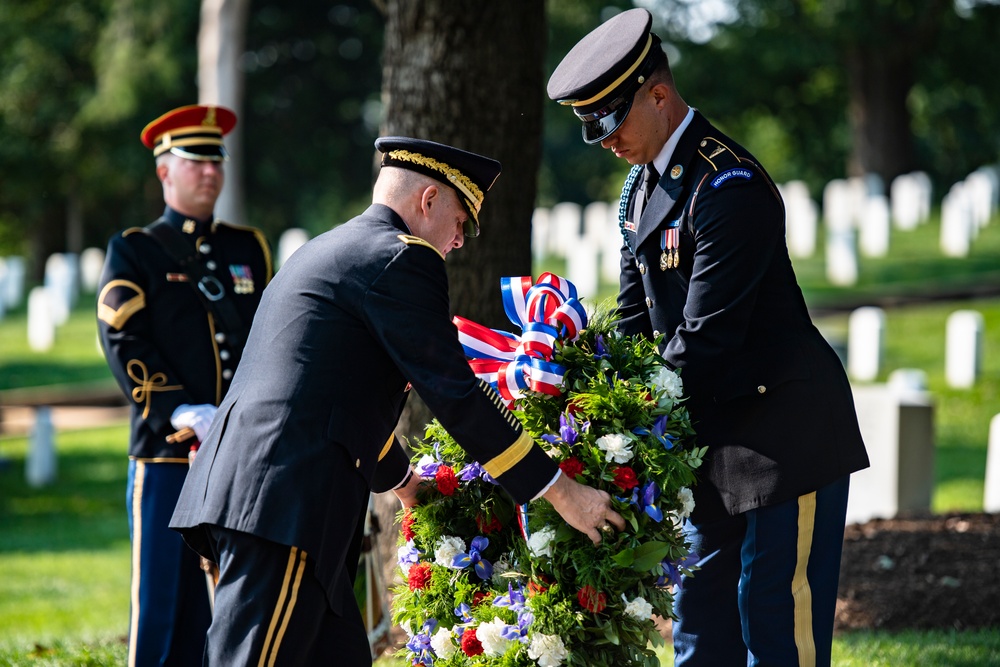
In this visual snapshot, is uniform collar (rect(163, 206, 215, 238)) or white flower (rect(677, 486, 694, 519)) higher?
uniform collar (rect(163, 206, 215, 238))

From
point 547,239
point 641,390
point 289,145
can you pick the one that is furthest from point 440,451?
point 289,145

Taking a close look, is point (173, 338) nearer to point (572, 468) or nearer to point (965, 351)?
point (572, 468)

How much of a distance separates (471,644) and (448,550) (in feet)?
0.92

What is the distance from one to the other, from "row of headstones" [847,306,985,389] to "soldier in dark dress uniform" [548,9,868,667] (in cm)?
1035

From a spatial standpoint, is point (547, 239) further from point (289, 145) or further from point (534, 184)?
point (534, 184)

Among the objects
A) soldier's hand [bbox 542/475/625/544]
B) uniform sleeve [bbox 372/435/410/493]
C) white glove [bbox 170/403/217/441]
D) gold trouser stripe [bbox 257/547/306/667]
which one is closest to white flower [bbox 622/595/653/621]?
soldier's hand [bbox 542/475/625/544]

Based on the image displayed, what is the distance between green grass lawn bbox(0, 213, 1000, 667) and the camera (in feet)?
18.0

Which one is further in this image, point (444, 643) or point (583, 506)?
point (444, 643)

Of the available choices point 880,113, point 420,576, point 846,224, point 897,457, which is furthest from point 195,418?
point 880,113

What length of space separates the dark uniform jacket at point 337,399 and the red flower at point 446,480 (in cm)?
36

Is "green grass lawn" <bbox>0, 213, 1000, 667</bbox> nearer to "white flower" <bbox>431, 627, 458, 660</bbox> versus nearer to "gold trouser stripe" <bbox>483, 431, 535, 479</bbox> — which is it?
"white flower" <bbox>431, 627, 458, 660</bbox>

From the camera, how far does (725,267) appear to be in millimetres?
3506

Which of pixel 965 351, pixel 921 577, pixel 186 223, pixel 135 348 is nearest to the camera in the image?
pixel 135 348

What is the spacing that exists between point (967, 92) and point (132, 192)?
23016 millimetres
